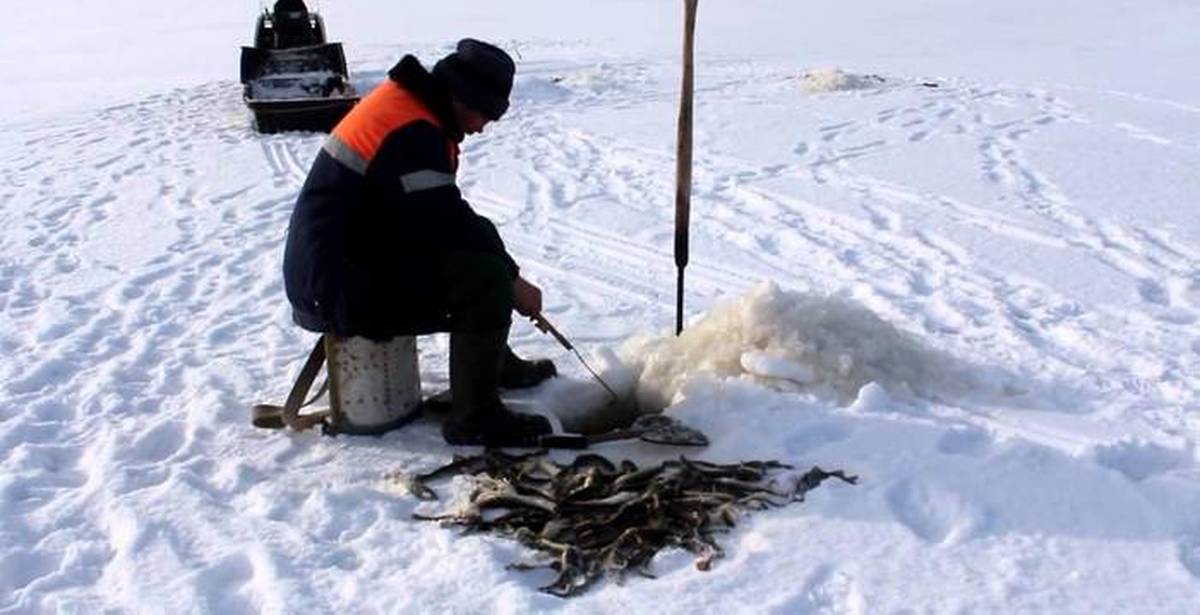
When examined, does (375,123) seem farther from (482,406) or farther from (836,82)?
(836,82)

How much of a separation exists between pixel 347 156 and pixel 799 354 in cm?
180

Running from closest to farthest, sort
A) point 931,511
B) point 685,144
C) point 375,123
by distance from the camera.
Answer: point 931,511 < point 375,123 < point 685,144

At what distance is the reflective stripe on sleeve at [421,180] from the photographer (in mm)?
4238

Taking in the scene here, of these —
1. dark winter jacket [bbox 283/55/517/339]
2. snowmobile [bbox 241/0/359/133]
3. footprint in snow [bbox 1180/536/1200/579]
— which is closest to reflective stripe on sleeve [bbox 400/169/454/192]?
dark winter jacket [bbox 283/55/517/339]

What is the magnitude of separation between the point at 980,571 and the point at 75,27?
111 feet

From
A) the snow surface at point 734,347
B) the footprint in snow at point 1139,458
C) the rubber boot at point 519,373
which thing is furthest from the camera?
the rubber boot at point 519,373

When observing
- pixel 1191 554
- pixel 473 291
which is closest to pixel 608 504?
pixel 473 291

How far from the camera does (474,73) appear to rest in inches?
169

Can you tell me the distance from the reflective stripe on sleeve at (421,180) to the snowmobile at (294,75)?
846 centimetres

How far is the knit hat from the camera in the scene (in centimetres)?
427

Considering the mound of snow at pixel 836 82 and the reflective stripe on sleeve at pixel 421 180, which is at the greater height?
the reflective stripe on sleeve at pixel 421 180

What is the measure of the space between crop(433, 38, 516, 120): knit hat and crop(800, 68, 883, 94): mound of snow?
31.3ft

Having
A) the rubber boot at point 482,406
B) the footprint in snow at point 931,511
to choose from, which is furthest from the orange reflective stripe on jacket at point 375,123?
the footprint in snow at point 931,511

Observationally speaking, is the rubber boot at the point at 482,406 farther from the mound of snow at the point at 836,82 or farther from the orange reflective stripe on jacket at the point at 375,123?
the mound of snow at the point at 836,82
